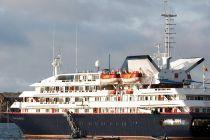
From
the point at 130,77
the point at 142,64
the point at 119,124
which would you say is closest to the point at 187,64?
the point at 142,64

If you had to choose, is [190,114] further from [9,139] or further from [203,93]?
[9,139]

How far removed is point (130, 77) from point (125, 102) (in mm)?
3411

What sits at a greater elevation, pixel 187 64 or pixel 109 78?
pixel 187 64

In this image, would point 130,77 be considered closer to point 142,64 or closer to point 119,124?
point 142,64

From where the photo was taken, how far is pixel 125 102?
97625 millimetres

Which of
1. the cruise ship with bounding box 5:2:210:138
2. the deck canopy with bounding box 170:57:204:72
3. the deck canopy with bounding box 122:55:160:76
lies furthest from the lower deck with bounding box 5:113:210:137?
the deck canopy with bounding box 170:57:204:72

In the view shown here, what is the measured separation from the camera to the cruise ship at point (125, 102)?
306 feet

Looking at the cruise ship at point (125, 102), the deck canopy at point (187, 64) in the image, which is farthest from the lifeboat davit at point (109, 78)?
the deck canopy at point (187, 64)

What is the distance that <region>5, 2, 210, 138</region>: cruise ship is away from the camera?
93.2 metres

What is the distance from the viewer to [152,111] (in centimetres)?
9419

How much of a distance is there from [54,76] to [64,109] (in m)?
6.05

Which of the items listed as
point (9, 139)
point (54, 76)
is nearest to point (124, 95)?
point (54, 76)

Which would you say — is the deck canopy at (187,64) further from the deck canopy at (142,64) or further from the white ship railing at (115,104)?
the white ship railing at (115,104)

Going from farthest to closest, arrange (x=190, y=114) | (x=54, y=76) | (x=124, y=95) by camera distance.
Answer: (x=54, y=76), (x=124, y=95), (x=190, y=114)
